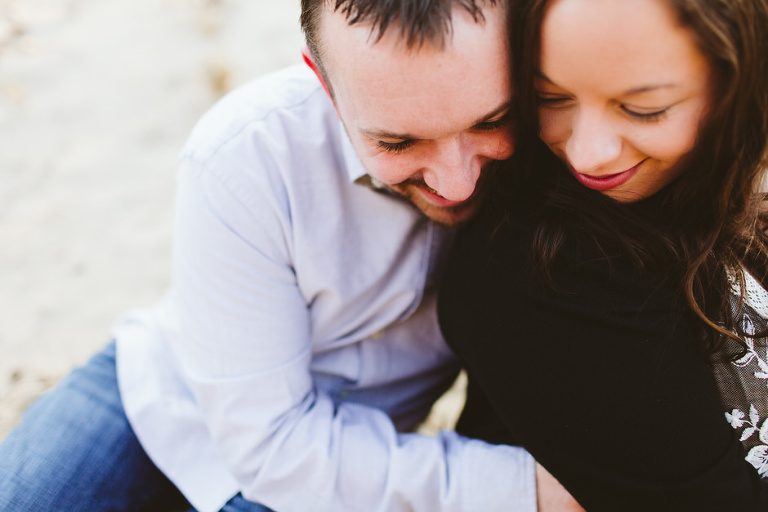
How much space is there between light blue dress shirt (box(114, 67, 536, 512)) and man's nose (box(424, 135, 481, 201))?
11.4 inches

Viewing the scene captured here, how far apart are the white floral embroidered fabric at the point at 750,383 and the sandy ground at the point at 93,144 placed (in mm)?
1644

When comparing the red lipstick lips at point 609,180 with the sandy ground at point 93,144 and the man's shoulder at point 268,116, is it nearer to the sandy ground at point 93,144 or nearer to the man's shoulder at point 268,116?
the man's shoulder at point 268,116

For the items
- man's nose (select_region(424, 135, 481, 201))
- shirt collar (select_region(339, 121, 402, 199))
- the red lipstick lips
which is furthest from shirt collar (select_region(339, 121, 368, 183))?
the red lipstick lips

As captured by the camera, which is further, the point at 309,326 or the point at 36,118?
the point at 36,118

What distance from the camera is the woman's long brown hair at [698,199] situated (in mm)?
1129

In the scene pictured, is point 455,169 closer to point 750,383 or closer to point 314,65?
point 314,65

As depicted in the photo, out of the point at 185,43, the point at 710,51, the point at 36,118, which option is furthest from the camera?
the point at 185,43

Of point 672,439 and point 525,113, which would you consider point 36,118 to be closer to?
point 525,113

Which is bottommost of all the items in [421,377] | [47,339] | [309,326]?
[47,339]

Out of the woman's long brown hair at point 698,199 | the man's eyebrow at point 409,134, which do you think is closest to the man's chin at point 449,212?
the woman's long brown hair at point 698,199

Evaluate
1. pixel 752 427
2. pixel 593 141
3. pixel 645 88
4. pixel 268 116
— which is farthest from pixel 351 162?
pixel 752 427

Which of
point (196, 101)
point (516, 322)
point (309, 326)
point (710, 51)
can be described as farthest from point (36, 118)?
point (710, 51)

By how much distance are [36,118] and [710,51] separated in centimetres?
458

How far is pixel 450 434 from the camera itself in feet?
5.63
